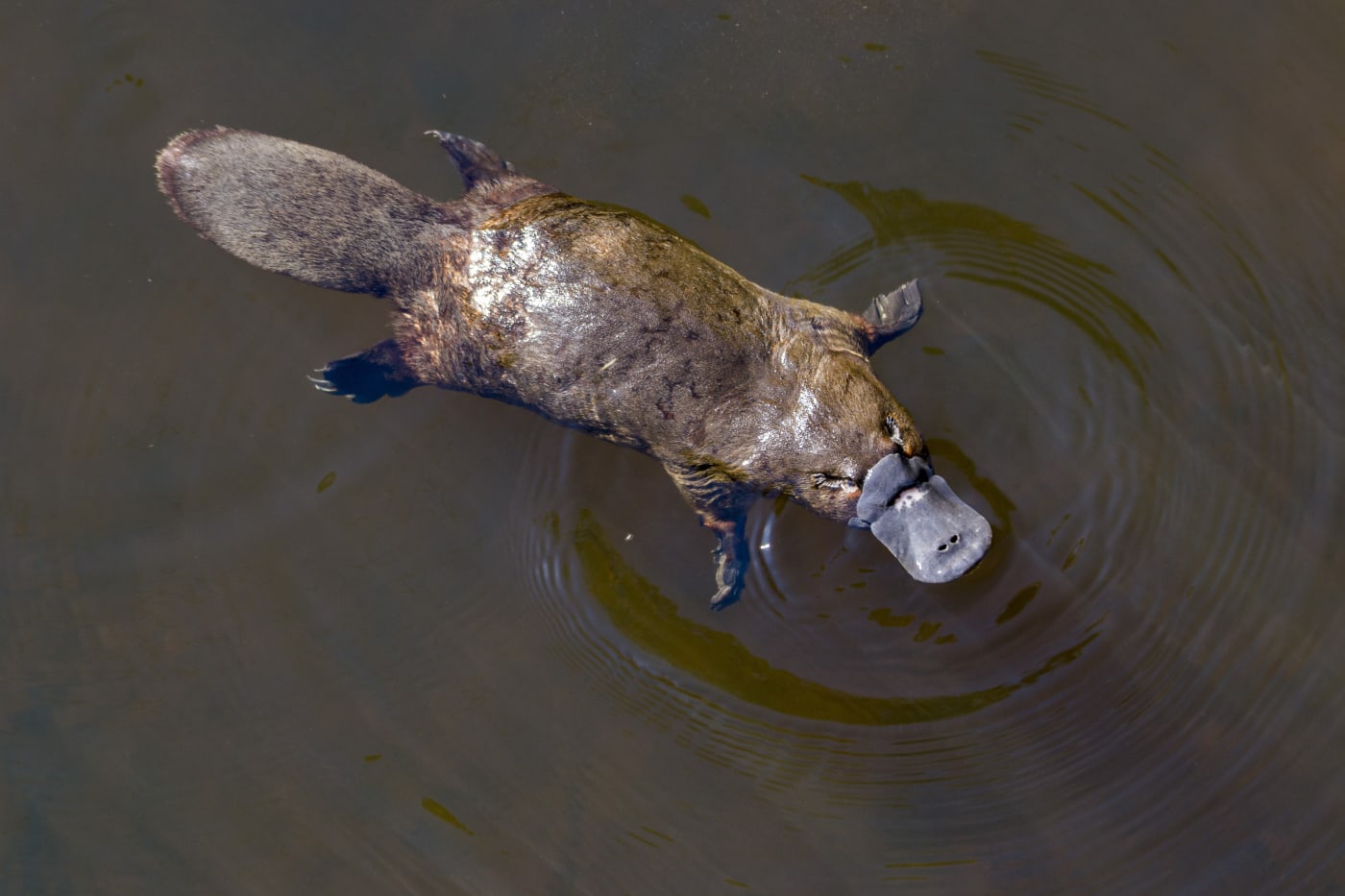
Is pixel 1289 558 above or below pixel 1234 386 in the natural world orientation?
below

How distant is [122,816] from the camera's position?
4023mm

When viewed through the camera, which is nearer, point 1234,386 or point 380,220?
point 380,220

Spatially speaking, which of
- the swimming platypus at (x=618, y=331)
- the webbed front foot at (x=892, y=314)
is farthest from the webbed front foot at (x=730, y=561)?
the webbed front foot at (x=892, y=314)

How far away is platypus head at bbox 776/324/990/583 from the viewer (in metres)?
3.24

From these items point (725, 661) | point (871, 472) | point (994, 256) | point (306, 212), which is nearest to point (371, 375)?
point (306, 212)

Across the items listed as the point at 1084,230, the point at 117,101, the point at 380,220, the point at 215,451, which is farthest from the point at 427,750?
the point at 1084,230

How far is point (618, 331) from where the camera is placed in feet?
10.3

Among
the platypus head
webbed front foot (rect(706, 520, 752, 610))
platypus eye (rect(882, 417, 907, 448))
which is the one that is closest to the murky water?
webbed front foot (rect(706, 520, 752, 610))

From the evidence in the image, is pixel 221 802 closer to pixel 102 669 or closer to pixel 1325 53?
pixel 102 669

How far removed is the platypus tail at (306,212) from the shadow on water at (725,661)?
121 centimetres

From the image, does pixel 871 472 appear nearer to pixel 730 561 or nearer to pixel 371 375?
pixel 730 561

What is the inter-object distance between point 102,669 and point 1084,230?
4.30 metres

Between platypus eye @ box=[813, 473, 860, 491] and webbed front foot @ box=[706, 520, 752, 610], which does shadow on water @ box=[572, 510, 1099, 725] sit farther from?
platypus eye @ box=[813, 473, 860, 491]

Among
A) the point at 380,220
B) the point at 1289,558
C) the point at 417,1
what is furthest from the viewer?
the point at 417,1
